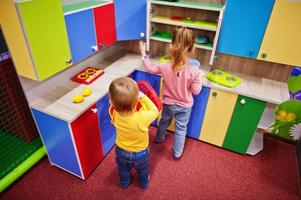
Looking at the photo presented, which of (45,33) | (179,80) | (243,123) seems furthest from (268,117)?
(45,33)

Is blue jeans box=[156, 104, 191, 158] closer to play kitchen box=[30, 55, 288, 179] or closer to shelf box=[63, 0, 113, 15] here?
play kitchen box=[30, 55, 288, 179]

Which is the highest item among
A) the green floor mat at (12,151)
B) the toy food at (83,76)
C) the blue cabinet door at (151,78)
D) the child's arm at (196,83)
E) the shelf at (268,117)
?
the child's arm at (196,83)

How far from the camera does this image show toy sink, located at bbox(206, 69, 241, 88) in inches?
74.2

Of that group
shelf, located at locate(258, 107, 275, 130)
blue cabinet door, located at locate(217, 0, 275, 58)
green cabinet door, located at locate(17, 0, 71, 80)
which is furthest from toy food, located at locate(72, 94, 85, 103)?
shelf, located at locate(258, 107, 275, 130)

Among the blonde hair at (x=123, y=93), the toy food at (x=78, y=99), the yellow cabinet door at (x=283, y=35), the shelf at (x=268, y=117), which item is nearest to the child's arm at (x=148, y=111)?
the blonde hair at (x=123, y=93)

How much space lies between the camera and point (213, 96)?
193cm

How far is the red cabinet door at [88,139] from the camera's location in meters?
1.57

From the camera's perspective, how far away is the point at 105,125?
1.89m

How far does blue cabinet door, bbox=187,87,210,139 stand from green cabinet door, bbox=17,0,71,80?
1181 mm

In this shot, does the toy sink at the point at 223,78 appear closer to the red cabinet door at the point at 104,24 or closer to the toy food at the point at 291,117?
the toy food at the point at 291,117

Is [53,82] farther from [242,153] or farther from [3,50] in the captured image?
[242,153]

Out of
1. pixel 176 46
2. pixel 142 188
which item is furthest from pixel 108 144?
pixel 176 46

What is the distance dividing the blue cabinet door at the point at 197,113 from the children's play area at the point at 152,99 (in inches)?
0.5

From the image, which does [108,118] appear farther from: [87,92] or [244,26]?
[244,26]
